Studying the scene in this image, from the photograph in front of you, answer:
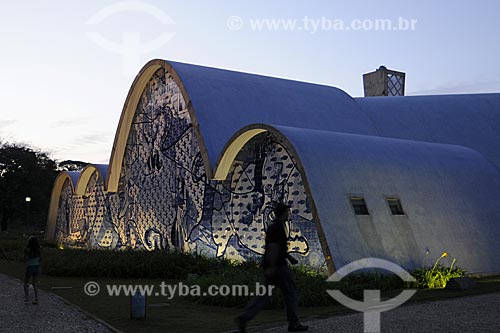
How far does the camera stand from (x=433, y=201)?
15.0 metres

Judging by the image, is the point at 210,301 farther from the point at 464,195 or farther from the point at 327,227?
the point at 464,195

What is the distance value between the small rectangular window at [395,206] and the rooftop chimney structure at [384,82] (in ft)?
58.0

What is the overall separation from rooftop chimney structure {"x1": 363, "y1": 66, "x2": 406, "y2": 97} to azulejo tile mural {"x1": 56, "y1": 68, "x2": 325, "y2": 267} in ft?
46.0

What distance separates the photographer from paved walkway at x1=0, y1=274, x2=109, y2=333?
8.41m

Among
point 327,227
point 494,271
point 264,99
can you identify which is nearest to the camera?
point 327,227

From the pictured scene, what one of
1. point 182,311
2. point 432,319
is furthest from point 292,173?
point 432,319

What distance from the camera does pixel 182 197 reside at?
63.2 feet

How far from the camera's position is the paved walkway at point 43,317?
8.41 metres

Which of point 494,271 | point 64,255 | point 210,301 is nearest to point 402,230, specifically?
point 494,271

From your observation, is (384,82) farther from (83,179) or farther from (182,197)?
(83,179)

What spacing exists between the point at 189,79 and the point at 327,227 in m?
8.83

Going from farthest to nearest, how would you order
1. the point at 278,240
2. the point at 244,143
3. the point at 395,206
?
1. the point at 244,143
2. the point at 395,206
3. the point at 278,240

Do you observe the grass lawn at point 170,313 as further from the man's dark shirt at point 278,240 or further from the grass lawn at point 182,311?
the man's dark shirt at point 278,240

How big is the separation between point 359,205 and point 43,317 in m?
7.39
